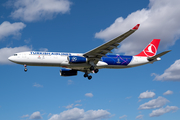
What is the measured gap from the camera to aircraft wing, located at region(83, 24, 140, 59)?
103 feet

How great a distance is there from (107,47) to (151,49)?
14203 millimetres

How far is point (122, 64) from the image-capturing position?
137 ft

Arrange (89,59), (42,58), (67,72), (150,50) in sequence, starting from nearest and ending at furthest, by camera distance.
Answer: (42,58), (89,59), (67,72), (150,50)

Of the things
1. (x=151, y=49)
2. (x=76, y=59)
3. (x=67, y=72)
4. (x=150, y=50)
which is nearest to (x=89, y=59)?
(x=76, y=59)

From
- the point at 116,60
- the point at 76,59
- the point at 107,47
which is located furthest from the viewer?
the point at 116,60

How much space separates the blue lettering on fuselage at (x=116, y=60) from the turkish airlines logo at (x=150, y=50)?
220 inches

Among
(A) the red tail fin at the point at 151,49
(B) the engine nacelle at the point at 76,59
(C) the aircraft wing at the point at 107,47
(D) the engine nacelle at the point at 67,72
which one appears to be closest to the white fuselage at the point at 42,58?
(B) the engine nacelle at the point at 76,59

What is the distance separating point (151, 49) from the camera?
46.8 meters

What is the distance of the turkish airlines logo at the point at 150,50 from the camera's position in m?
45.9

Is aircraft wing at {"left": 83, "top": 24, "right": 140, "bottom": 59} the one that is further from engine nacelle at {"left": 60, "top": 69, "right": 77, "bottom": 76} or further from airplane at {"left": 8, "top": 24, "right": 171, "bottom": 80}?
engine nacelle at {"left": 60, "top": 69, "right": 77, "bottom": 76}

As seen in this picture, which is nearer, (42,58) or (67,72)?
(42,58)

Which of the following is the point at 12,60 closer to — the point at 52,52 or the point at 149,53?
the point at 52,52

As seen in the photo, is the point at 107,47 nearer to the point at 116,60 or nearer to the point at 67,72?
the point at 116,60

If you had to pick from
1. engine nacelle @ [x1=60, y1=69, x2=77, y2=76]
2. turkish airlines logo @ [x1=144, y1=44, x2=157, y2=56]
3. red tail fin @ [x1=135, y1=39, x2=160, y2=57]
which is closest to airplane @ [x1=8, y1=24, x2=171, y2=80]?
red tail fin @ [x1=135, y1=39, x2=160, y2=57]
